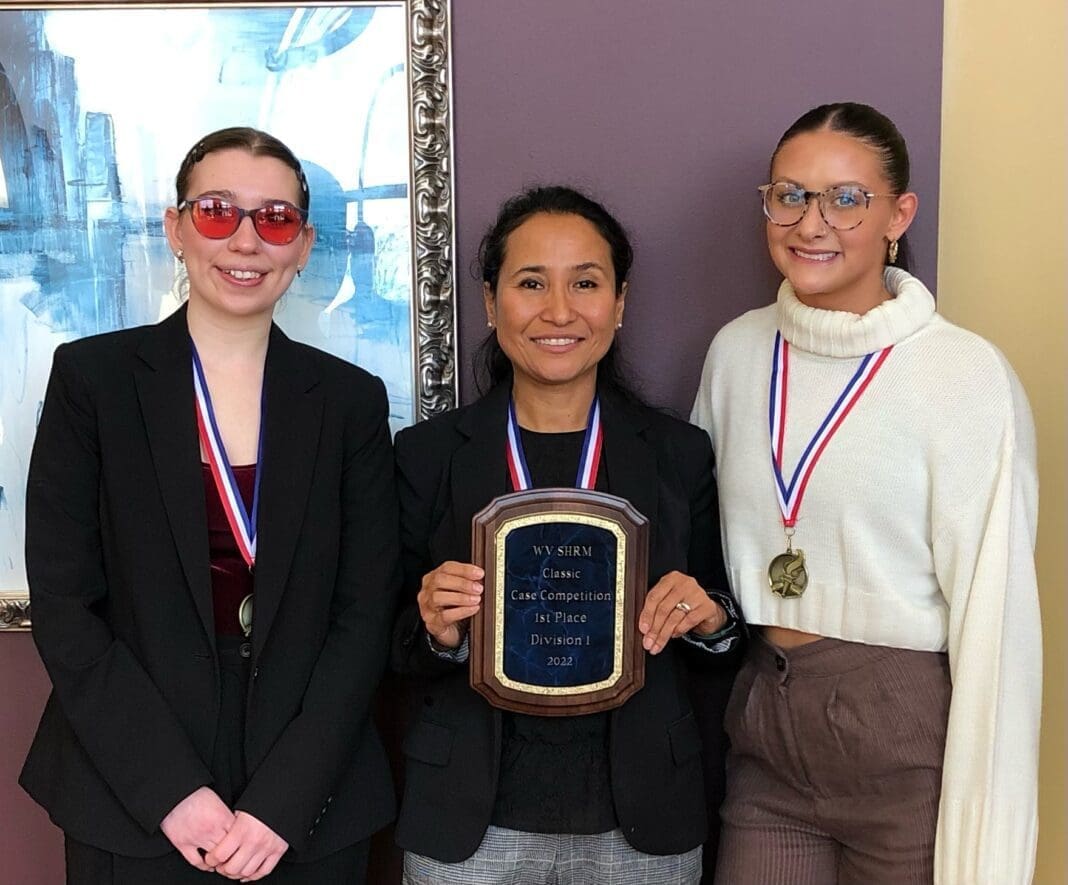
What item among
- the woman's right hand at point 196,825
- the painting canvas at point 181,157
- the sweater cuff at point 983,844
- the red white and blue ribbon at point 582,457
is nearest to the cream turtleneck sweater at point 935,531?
the sweater cuff at point 983,844

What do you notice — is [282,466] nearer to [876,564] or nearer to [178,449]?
[178,449]

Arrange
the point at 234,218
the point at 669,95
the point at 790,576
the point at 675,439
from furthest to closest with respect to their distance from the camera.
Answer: the point at 669,95 → the point at 675,439 → the point at 790,576 → the point at 234,218

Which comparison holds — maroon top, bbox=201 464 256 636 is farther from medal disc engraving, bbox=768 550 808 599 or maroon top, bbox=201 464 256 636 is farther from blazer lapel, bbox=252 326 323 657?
medal disc engraving, bbox=768 550 808 599

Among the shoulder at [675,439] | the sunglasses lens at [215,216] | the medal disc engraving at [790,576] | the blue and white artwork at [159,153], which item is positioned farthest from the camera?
the blue and white artwork at [159,153]

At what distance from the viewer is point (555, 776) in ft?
6.01

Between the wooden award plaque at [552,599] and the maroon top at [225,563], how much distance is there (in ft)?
1.27

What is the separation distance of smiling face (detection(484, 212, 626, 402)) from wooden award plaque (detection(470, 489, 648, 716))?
0.28 m

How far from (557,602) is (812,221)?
765mm

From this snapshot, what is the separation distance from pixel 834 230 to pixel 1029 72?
747 millimetres

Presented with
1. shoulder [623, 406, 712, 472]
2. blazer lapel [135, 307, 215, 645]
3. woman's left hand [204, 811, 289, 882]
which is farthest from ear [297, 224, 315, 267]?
woman's left hand [204, 811, 289, 882]

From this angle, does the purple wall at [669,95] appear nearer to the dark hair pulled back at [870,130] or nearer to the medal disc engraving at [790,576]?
the dark hair pulled back at [870,130]

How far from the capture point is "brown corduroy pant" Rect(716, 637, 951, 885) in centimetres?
180

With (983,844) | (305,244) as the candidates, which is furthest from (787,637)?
(305,244)

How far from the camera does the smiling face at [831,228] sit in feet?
6.07
